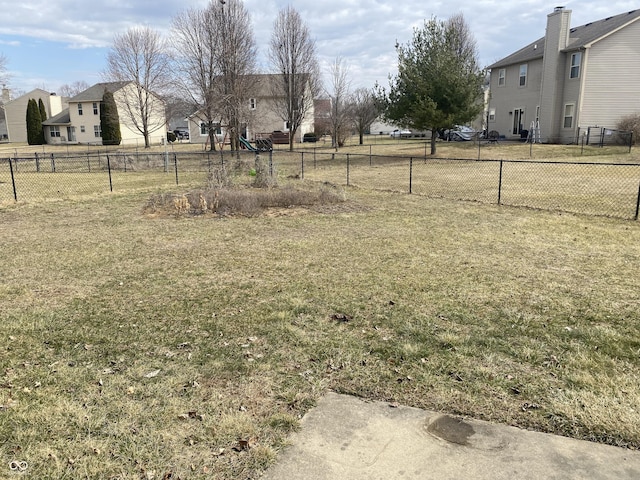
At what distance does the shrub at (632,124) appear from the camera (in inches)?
1089

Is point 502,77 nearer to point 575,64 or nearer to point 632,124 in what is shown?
point 575,64

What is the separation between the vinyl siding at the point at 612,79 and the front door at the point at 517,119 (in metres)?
5.91

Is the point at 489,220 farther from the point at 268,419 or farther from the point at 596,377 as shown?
the point at 268,419

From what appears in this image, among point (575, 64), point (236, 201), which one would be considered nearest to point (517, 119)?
point (575, 64)

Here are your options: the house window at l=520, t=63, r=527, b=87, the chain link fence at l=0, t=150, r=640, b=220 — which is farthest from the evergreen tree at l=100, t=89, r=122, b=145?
the house window at l=520, t=63, r=527, b=87

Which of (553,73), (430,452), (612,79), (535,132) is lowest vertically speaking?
(430,452)

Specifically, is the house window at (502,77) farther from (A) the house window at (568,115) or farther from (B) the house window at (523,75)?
(A) the house window at (568,115)

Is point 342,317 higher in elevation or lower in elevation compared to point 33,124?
lower

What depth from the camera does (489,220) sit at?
988cm

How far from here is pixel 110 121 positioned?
167 feet

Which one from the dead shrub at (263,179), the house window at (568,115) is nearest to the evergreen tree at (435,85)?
the house window at (568,115)

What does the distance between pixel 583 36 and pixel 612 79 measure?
373cm

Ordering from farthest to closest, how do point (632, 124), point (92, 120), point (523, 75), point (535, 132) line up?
point (92, 120) → point (523, 75) → point (535, 132) → point (632, 124)

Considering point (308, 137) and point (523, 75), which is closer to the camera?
point (523, 75)
